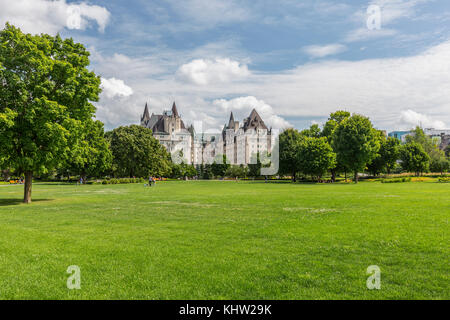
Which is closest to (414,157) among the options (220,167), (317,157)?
(317,157)

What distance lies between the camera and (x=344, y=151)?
224 ft

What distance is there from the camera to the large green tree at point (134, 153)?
82812 mm

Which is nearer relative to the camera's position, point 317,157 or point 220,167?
point 317,157

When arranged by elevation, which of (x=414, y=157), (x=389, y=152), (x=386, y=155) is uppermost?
(x=389, y=152)

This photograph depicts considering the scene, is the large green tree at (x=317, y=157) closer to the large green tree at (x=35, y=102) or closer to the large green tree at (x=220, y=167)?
the large green tree at (x=35, y=102)

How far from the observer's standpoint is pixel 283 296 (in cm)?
659

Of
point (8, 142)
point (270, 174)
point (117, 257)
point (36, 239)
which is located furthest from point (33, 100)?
point (270, 174)

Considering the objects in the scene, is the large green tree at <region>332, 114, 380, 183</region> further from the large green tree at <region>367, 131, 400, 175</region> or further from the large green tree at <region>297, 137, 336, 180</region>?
the large green tree at <region>367, 131, 400, 175</region>

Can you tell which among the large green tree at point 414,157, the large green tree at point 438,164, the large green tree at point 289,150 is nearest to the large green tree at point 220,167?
the large green tree at point 289,150

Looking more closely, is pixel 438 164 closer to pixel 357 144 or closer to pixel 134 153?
pixel 357 144

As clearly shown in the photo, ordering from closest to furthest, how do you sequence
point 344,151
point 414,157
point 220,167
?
point 344,151 < point 414,157 < point 220,167

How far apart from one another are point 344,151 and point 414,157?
27.9 metres

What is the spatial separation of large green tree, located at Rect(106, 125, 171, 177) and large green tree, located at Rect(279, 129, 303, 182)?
33.0 meters
